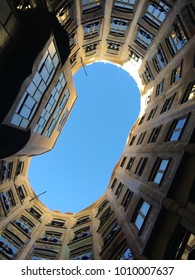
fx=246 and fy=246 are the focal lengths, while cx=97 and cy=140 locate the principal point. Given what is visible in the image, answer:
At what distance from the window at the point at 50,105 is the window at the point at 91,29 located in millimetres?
7789

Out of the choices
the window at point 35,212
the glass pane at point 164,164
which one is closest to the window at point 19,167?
the window at point 35,212

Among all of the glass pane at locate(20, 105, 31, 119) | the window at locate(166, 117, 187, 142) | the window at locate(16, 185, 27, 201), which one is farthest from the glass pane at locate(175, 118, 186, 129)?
the window at locate(16, 185, 27, 201)

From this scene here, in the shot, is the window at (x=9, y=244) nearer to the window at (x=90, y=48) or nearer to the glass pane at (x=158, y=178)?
the glass pane at (x=158, y=178)

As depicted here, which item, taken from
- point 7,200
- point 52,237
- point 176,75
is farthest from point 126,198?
point 52,237

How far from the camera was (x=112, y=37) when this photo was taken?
30.8 metres

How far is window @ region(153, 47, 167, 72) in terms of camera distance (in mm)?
26958

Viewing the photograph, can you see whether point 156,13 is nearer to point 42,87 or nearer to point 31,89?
point 42,87

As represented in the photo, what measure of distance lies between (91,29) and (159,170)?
18.9 m

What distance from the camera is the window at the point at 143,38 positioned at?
89.4ft

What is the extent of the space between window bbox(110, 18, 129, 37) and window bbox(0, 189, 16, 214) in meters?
23.2

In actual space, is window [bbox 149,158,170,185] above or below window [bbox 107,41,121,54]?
below

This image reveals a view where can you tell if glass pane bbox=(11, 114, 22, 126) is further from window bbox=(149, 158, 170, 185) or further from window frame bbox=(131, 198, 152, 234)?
window frame bbox=(131, 198, 152, 234)

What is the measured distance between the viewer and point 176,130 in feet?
57.5
